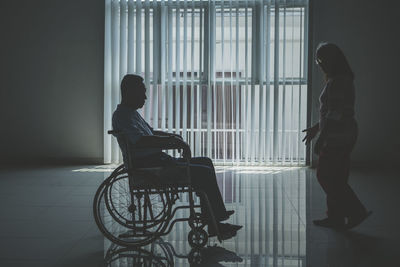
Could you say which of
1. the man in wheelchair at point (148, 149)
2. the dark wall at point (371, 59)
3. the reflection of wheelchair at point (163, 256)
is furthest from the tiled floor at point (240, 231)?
the dark wall at point (371, 59)

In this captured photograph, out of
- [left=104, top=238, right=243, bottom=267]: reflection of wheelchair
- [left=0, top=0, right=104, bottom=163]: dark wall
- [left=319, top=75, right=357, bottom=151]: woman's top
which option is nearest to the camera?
[left=104, top=238, right=243, bottom=267]: reflection of wheelchair

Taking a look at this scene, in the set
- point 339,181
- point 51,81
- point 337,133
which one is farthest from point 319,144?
point 51,81

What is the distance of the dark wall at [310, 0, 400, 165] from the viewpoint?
21.5 feet

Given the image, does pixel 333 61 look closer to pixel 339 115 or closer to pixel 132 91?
pixel 339 115

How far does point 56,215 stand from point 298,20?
4.12 meters

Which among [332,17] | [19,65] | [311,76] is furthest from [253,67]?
[19,65]

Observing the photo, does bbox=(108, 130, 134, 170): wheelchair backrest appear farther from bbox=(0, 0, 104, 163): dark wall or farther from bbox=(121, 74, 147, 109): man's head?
bbox=(0, 0, 104, 163): dark wall

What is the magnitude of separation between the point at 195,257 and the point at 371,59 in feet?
15.0

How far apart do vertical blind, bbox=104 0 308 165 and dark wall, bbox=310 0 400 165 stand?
363mm

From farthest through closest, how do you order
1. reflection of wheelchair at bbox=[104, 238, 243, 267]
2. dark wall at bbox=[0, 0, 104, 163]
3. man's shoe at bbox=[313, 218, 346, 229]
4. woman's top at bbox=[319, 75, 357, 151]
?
dark wall at bbox=[0, 0, 104, 163]
man's shoe at bbox=[313, 218, 346, 229]
woman's top at bbox=[319, 75, 357, 151]
reflection of wheelchair at bbox=[104, 238, 243, 267]

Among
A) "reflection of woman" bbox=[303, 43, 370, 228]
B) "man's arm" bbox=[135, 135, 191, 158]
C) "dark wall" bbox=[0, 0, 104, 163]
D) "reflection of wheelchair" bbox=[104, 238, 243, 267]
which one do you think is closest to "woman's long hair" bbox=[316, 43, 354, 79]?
"reflection of woman" bbox=[303, 43, 370, 228]

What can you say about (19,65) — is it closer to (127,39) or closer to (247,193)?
(127,39)

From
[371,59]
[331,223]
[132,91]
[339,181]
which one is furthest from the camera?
[371,59]

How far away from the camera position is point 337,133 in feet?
11.2
